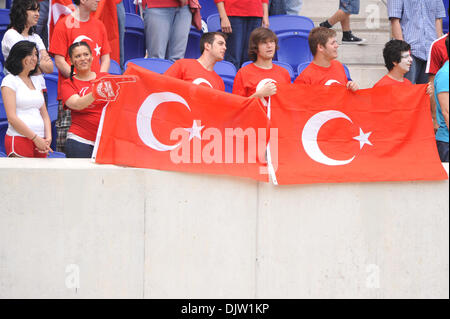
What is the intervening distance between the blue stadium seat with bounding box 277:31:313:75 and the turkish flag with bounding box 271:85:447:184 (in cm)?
298

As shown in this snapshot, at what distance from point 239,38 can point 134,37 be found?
4.71 ft

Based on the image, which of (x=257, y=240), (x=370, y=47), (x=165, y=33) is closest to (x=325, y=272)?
(x=257, y=240)

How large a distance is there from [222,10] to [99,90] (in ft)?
9.29

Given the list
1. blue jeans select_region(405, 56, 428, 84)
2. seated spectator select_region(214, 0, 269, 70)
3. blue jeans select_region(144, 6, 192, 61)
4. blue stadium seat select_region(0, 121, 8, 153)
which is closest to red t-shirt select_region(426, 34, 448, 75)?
blue jeans select_region(405, 56, 428, 84)

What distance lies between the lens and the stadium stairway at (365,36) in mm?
8203

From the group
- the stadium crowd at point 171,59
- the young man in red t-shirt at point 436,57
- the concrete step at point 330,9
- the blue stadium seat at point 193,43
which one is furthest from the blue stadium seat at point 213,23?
the young man in red t-shirt at point 436,57

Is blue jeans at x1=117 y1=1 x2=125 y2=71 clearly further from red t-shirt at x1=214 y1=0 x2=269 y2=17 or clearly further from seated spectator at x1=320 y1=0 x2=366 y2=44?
seated spectator at x1=320 y1=0 x2=366 y2=44

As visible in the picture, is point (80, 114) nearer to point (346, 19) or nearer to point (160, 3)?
point (160, 3)

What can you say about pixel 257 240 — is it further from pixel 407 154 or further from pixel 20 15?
pixel 20 15

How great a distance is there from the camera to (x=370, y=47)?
Result: 884 centimetres

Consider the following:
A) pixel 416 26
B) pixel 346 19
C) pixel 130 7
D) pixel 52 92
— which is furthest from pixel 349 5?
pixel 52 92

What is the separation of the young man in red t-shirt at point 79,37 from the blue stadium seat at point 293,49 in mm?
2552

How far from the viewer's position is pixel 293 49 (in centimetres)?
843

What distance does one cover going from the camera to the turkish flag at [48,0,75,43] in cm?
684
